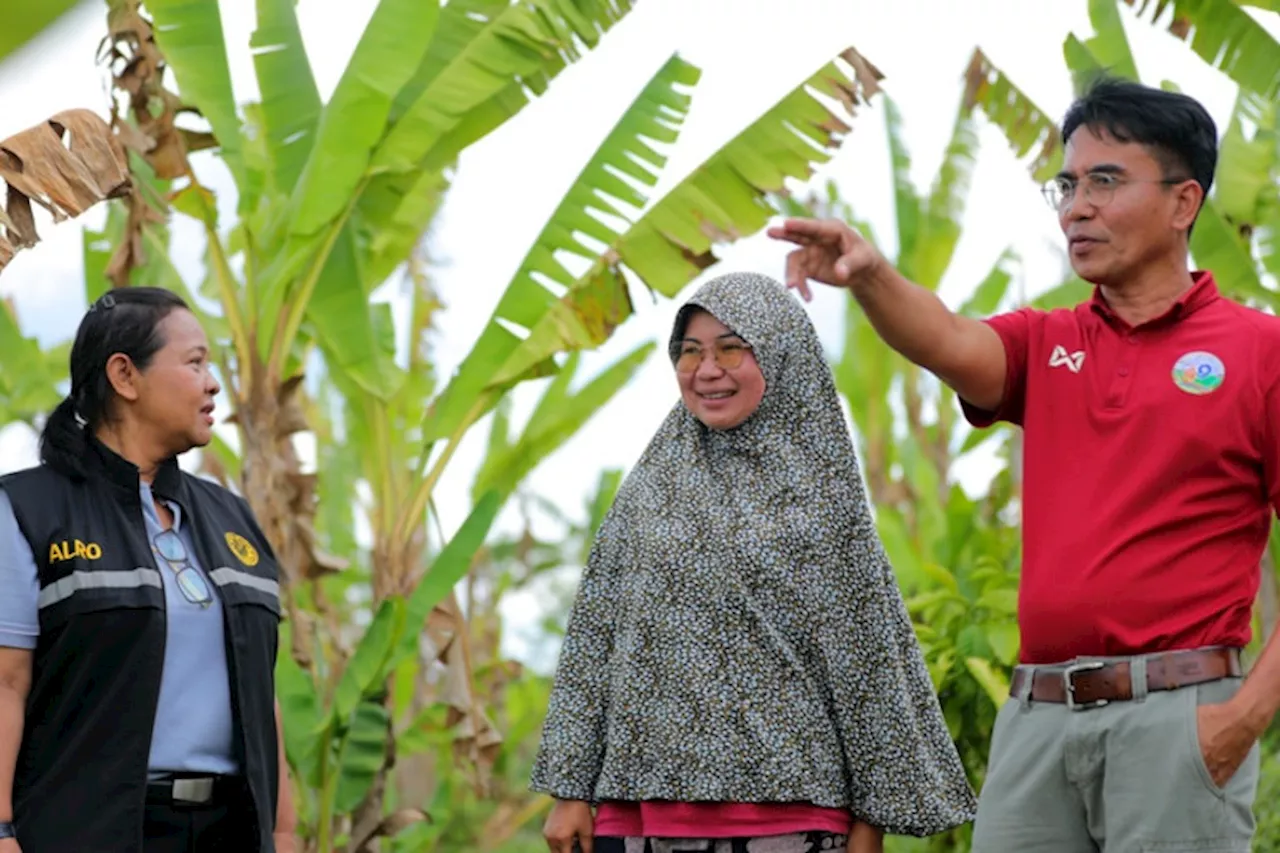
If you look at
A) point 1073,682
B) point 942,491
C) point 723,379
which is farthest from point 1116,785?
point 942,491

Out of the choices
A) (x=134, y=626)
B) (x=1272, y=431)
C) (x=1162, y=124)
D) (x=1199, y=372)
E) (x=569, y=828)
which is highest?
(x=1162, y=124)

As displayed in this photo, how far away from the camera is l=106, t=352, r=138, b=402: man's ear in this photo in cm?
294

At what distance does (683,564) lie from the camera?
10.0 ft

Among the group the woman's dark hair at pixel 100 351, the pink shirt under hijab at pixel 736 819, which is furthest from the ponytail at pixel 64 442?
the pink shirt under hijab at pixel 736 819

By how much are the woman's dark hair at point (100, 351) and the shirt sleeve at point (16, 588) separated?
0.24 m

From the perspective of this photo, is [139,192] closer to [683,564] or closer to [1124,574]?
[683,564]

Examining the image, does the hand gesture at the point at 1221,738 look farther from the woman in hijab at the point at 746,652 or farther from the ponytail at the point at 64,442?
the ponytail at the point at 64,442

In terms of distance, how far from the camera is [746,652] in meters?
3.01

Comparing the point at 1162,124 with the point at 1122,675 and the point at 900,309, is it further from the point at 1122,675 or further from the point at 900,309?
the point at 1122,675

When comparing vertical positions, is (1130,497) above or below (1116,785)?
above

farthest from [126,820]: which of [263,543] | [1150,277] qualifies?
[1150,277]

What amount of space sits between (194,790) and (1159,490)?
1696 millimetres

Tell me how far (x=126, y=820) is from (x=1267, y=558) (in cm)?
477

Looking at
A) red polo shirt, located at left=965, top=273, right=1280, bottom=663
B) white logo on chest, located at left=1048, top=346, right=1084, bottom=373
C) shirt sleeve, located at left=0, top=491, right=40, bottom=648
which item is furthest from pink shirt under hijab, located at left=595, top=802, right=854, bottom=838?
shirt sleeve, located at left=0, top=491, right=40, bottom=648
